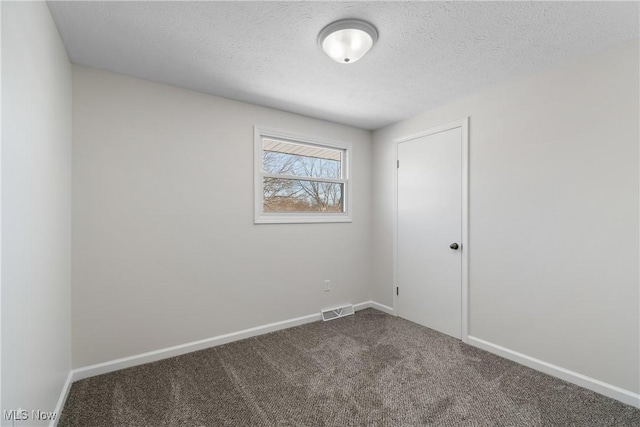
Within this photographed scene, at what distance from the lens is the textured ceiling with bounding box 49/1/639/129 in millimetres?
1644

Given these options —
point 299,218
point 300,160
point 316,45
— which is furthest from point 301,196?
point 316,45

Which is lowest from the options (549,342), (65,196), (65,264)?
(549,342)

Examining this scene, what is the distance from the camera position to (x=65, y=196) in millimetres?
2045

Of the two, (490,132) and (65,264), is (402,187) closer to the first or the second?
(490,132)

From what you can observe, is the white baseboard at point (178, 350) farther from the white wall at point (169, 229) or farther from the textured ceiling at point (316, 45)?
the textured ceiling at point (316, 45)

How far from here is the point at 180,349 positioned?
259cm

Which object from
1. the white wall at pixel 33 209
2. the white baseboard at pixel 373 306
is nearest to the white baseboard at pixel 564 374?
the white baseboard at pixel 373 306

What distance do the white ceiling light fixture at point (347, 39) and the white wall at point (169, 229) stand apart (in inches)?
54.1

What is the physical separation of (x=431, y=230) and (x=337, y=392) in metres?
1.91

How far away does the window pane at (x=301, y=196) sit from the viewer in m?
3.22

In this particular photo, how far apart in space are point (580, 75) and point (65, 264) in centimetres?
392

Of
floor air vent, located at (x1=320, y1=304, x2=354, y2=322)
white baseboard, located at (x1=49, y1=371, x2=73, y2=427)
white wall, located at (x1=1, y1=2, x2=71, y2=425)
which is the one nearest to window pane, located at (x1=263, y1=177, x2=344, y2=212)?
floor air vent, located at (x1=320, y1=304, x2=354, y2=322)

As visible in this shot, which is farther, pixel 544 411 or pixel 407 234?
pixel 407 234

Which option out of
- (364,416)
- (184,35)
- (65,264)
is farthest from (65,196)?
(364,416)
